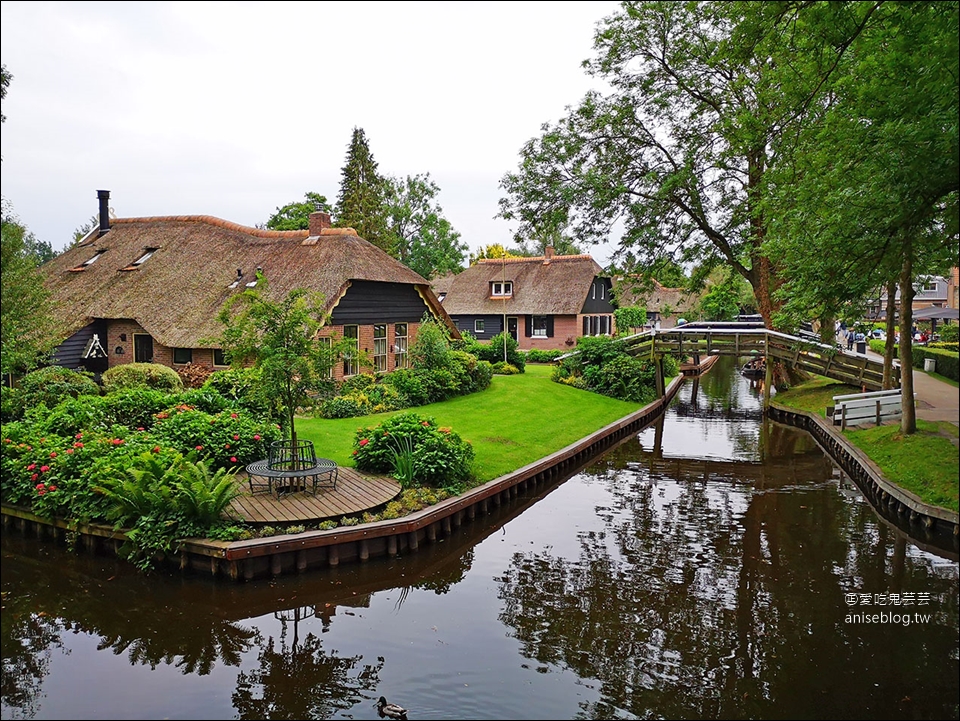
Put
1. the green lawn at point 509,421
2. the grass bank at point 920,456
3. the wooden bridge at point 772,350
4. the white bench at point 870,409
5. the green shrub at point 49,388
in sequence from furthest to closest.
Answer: the wooden bridge at point 772,350
the white bench at point 870,409
the green lawn at point 509,421
the green shrub at point 49,388
the grass bank at point 920,456

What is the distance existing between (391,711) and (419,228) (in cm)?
5375

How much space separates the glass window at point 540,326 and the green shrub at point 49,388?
31015mm

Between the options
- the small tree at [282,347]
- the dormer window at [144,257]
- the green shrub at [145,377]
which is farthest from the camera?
the dormer window at [144,257]

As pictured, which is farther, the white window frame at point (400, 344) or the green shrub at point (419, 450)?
the white window frame at point (400, 344)

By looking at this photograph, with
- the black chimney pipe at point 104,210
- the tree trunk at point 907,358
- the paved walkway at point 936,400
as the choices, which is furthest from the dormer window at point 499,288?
the tree trunk at point 907,358

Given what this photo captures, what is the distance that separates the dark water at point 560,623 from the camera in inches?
318

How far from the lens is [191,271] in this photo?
27.3 meters

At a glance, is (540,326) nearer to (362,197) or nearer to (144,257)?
(362,197)

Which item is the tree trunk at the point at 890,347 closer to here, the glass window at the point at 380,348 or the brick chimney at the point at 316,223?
the glass window at the point at 380,348

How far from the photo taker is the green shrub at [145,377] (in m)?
21.0

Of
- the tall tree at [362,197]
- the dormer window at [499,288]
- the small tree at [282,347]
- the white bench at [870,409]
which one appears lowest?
the white bench at [870,409]

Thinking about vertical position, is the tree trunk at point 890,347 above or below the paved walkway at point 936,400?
above

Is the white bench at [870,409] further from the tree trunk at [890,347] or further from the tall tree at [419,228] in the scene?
the tall tree at [419,228]

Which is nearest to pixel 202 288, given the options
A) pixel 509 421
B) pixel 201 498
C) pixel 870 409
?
pixel 509 421
